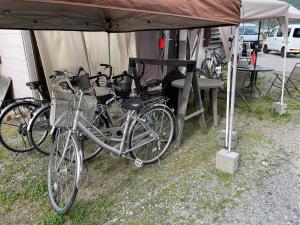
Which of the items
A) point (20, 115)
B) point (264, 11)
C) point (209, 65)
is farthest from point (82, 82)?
point (209, 65)

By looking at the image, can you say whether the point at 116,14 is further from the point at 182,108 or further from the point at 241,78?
the point at 241,78

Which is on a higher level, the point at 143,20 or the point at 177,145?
the point at 143,20

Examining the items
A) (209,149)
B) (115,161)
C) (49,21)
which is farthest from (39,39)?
(209,149)

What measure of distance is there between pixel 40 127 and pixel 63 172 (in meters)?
1.20

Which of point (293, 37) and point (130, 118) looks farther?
point (293, 37)

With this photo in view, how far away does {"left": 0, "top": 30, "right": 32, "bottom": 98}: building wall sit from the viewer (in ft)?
15.9

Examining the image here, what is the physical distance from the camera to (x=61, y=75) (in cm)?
312

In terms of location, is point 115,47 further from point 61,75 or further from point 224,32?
point 61,75

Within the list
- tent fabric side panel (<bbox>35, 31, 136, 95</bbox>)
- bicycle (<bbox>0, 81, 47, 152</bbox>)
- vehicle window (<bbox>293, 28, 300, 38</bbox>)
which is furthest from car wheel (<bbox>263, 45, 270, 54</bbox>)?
bicycle (<bbox>0, 81, 47, 152</bbox>)

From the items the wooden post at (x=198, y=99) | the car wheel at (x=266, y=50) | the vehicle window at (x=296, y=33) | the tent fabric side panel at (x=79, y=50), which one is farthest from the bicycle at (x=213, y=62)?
the car wheel at (x=266, y=50)

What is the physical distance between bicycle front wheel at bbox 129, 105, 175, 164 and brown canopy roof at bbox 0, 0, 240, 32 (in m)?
1.13

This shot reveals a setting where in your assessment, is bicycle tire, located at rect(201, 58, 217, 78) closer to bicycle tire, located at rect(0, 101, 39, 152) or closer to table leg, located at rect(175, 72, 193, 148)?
table leg, located at rect(175, 72, 193, 148)

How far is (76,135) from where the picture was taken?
247 centimetres

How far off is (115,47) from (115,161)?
2.91m
